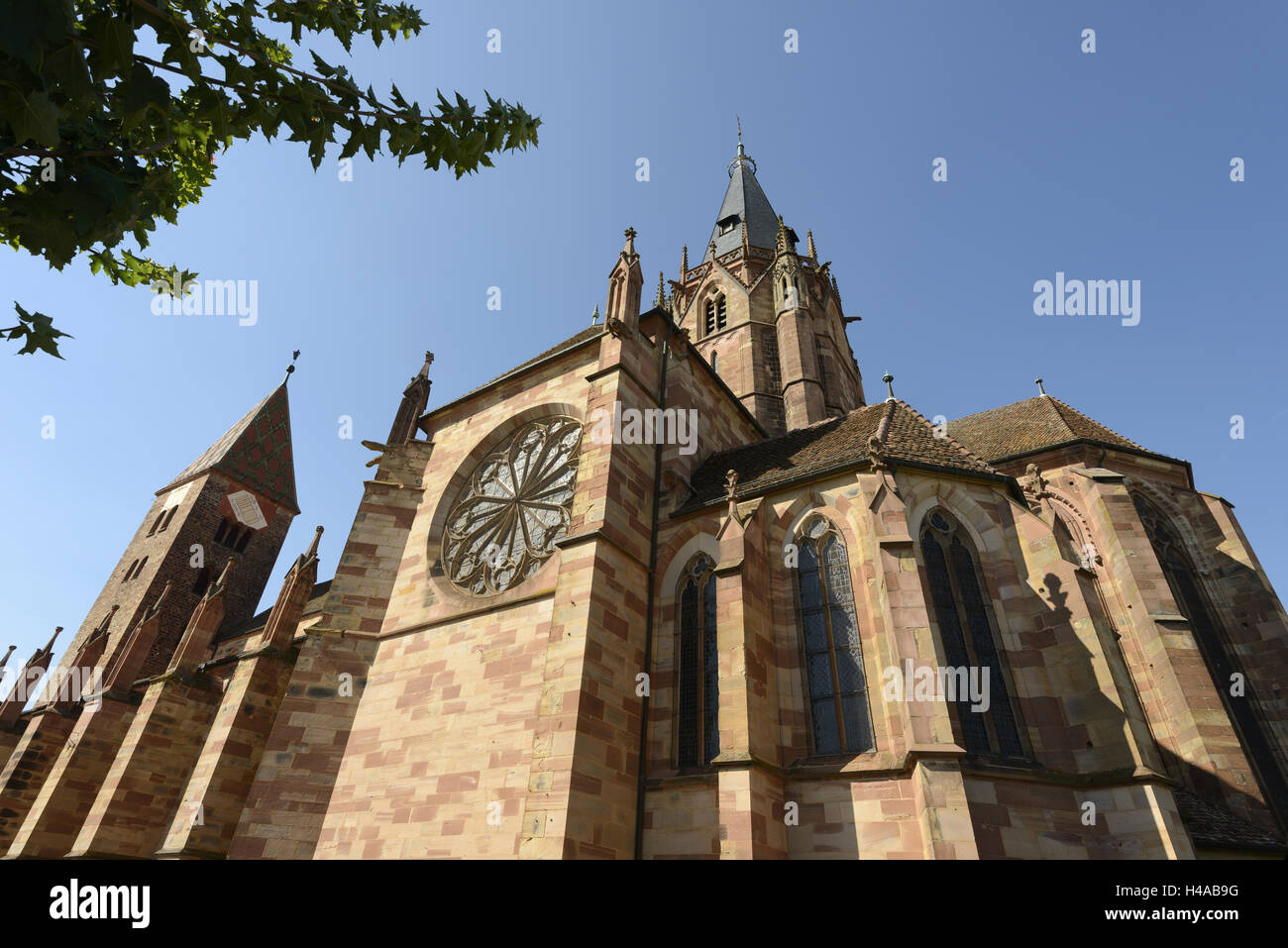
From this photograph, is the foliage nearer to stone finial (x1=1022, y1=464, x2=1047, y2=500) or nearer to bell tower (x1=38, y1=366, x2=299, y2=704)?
stone finial (x1=1022, y1=464, x2=1047, y2=500)

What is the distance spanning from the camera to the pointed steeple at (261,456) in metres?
37.2

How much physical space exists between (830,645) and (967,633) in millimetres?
1958

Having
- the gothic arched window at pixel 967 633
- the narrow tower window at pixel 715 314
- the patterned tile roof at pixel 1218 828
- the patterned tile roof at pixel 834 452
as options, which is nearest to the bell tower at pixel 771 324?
the narrow tower window at pixel 715 314

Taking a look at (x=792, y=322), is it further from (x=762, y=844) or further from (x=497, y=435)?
(x=762, y=844)

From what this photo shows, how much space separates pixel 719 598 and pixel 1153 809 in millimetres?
5631

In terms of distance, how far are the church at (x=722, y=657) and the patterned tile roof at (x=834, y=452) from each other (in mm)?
115

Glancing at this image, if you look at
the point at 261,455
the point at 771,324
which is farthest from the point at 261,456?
the point at 771,324

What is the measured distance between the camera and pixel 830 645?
1002 cm

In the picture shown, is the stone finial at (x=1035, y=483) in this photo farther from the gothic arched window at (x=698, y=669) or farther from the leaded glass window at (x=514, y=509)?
the leaded glass window at (x=514, y=509)

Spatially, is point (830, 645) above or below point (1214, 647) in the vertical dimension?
below

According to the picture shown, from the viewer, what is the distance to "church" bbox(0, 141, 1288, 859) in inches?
334

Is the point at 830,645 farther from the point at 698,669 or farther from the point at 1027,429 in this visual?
the point at 1027,429

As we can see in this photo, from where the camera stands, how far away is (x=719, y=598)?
9969 millimetres
